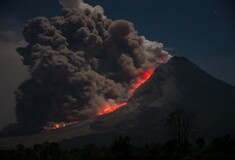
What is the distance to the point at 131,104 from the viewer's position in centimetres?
17350

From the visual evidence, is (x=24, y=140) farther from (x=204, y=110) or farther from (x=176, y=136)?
(x=176, y=136)

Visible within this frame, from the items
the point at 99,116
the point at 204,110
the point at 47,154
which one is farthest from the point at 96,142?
the point at 47,154

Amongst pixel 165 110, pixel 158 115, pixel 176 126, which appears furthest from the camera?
pixel 165 110

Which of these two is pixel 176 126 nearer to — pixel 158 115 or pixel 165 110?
pixel 158 115

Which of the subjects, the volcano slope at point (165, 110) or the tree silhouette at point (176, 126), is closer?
the tree silhouette at point (176, 126)

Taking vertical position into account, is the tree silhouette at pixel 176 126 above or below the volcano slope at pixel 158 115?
below

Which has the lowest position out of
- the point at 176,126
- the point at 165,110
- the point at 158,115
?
the point at 176,126

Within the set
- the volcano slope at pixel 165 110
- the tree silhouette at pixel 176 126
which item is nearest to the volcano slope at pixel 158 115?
the volcano slope at pixel 165 110

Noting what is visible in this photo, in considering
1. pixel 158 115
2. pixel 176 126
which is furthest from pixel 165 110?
A: pixel 176 126

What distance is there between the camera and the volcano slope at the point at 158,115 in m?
138

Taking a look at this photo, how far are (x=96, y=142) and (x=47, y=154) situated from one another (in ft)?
256

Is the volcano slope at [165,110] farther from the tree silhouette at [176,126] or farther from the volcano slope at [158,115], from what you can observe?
the tree silhouette at [176,126]

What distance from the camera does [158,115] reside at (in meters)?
161

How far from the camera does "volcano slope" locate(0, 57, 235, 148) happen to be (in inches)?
5453
